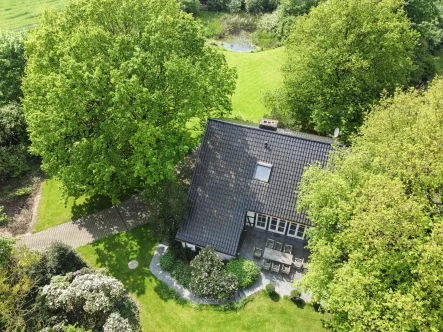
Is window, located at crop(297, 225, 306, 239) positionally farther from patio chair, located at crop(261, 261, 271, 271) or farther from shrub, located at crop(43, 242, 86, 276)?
shrub, located at crop(43, 242, 86, 276)

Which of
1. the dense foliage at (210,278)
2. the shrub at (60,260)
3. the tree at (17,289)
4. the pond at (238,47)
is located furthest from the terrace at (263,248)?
the pond at (238,47)

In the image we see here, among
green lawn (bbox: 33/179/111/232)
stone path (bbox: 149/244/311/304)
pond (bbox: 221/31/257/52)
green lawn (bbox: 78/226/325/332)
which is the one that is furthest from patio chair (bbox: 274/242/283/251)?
pond (bbox: 221/31/257/52)

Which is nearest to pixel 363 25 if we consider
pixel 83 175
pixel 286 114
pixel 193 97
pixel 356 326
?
pixel 286 114

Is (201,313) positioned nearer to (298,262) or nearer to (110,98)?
(298,262)

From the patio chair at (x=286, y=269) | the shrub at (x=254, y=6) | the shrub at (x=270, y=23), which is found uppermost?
the shrub at (x=254, y=6)

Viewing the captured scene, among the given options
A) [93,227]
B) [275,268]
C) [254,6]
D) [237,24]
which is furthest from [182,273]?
[254,6]

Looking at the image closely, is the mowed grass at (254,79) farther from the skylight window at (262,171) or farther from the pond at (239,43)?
the skylight window at (262,171)

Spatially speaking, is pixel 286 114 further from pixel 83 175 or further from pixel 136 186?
pixel 83 175
